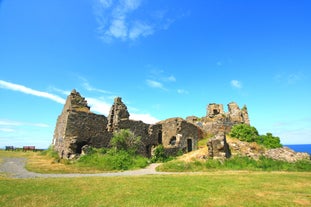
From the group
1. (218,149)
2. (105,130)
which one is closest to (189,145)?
(218,149)

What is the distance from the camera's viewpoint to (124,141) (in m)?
23.0

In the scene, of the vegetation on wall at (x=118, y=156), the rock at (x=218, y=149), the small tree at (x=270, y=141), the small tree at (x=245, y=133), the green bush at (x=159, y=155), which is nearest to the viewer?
the vegetation on wall at (x=118, y=156)

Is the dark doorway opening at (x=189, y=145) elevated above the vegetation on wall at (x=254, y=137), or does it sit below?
below

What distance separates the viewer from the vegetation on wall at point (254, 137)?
82.5 feet

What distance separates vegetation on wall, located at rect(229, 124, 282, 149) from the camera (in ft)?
82.5

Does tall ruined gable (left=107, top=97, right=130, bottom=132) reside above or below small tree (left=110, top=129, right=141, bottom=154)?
above

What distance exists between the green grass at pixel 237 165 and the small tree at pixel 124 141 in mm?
6261

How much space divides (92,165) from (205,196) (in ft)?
39.3

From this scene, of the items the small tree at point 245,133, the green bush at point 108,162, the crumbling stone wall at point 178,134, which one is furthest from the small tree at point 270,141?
the green bush at point 108,162

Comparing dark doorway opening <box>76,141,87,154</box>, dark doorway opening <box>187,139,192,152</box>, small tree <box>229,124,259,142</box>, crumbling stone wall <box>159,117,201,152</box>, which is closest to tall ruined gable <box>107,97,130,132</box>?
dark doorway opening <box>76,141,87,154</box>

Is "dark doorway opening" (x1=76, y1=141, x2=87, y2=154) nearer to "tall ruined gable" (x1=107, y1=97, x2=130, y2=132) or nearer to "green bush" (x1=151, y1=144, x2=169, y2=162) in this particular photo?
"tall ruined gable" (x1=107, y1=97, x2=130, y2=132)

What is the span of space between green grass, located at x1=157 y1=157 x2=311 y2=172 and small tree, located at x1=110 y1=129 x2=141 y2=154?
246 inches

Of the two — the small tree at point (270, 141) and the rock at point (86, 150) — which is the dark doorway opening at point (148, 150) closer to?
the rock at point (86, 150)

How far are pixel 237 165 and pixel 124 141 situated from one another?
11.6 m
